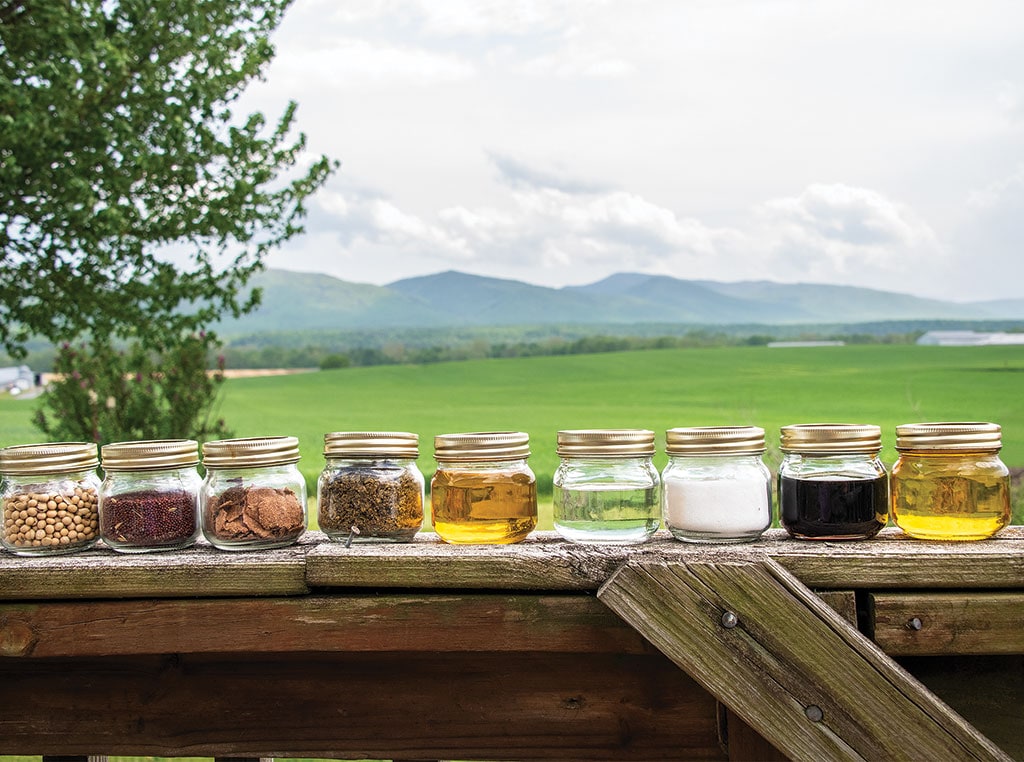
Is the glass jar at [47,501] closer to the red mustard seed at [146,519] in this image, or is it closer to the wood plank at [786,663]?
the red mustard seed at [146,519]

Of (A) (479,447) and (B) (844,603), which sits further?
(A) (479,447)

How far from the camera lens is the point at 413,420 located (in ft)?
56.2

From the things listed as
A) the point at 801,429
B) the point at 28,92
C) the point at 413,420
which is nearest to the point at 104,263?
the point at 28,92

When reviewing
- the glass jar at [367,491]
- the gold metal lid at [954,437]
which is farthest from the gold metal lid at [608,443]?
the gold metal lid at [954,437]

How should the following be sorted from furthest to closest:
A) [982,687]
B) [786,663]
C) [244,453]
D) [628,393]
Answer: [628,393] < [244,453] < [982,687] < [786,663]

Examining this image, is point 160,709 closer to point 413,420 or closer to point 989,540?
point 989,540

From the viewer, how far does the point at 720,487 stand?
1.37 metres

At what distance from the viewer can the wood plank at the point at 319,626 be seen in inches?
50.4

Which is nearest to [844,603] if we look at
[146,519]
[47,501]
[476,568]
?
[476,568]

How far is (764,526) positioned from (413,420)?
15.9 meters

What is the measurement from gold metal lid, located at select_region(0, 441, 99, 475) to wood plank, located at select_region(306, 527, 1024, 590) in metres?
0.44

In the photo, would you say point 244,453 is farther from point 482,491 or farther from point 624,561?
point 624,561

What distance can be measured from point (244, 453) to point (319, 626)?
28cm

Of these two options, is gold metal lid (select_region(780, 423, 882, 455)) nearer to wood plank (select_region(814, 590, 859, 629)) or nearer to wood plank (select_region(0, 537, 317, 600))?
wood plank (select_region(814, 590, 859, 629))
